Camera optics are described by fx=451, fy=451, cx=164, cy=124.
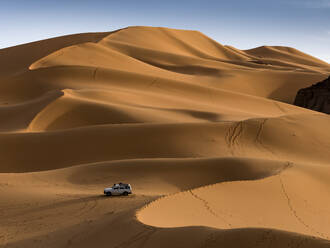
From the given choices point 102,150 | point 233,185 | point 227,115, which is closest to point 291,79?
point 227,115

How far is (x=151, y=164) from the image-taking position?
15.6 meters

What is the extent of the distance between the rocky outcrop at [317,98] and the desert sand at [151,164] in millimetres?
4249

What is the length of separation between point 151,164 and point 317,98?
2541 centimetres

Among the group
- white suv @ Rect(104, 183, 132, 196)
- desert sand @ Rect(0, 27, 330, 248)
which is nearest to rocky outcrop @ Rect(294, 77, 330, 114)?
desert sand @ Rect(0, 27, 330, 248)

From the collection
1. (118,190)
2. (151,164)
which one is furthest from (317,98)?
(118,190)

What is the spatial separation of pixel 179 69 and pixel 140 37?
16.2m

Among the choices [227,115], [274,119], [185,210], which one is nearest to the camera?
[185,210]

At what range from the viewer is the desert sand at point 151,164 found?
28.9 feet

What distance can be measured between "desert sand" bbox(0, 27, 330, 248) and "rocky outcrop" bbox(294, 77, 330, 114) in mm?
4249

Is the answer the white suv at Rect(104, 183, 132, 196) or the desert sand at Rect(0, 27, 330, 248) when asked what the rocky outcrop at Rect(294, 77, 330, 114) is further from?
the white suv at Rect(104, 183, 132, 196)

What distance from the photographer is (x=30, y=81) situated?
35312 millimetres

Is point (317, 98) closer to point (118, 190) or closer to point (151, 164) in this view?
point (151, 164)

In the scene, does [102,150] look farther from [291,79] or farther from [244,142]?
[291,79]

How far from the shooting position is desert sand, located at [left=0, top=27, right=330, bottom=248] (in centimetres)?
880
